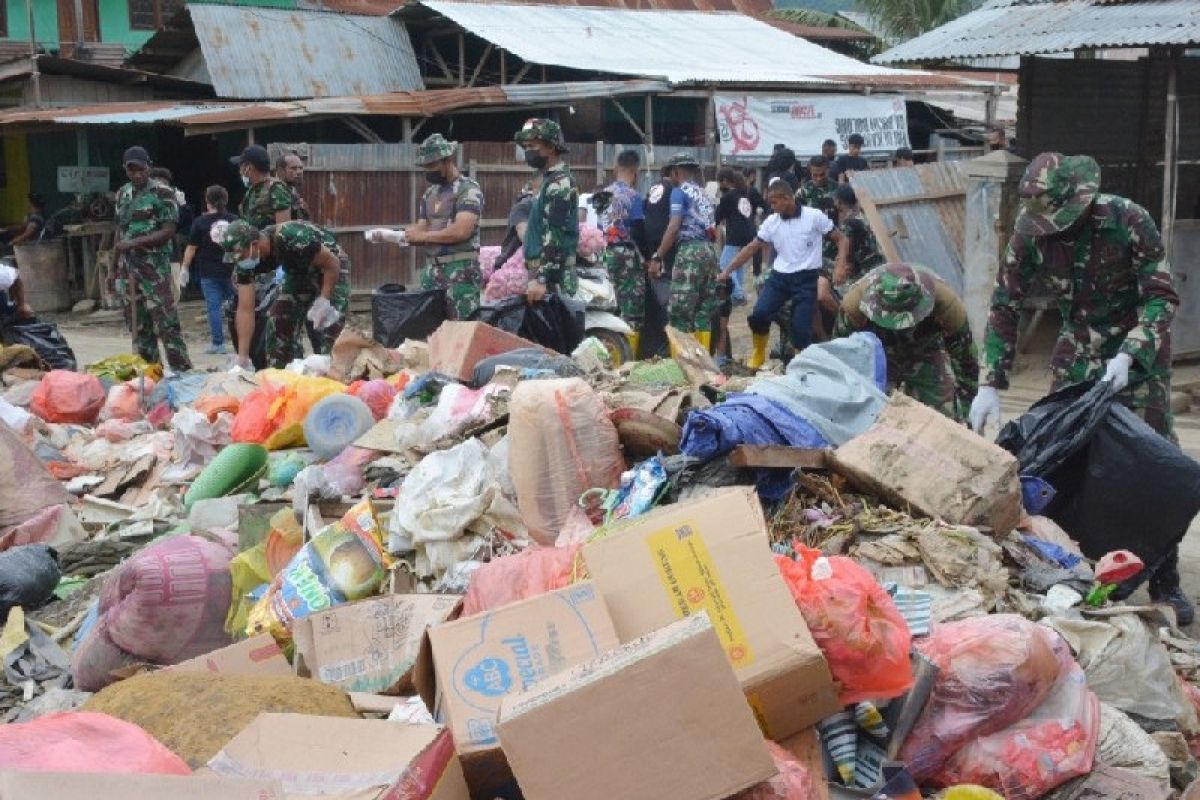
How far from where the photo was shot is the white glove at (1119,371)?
5.54m

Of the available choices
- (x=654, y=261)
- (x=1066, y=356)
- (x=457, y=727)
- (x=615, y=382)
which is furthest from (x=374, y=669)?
(x=654, y=261)

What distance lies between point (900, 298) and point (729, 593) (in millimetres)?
2518

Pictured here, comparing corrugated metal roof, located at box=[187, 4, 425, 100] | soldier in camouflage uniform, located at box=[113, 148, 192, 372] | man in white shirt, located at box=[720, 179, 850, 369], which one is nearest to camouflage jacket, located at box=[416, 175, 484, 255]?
man in white shirt, located at box=[720, 179, 850, 369]

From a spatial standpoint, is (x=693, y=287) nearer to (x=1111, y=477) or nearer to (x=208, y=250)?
(x=208, y=250)

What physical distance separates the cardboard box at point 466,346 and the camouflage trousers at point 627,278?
3570 mm

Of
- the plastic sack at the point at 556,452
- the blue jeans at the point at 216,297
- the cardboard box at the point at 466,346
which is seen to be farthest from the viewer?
the blue jeans at the point at 216,297

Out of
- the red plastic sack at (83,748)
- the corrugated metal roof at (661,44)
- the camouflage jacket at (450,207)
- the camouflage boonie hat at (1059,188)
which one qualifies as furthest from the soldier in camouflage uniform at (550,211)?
the corrugated metal roof at (661,44)

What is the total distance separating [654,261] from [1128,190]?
3.65m

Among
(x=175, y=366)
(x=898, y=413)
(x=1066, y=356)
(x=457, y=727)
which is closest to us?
(x=457, y=727)

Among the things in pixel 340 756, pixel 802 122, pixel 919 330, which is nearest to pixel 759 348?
pixel 919 330

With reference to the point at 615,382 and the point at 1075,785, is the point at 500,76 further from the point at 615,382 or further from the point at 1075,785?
the point at 1075,785

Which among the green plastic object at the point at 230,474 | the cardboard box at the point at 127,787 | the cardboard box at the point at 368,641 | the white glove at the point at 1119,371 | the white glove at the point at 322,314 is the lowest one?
the green plastic object at the point at 230,474

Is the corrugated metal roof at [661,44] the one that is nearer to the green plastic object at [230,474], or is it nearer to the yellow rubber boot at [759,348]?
the yellow rubber boot at [759,348]

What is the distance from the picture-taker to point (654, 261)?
432 inches
